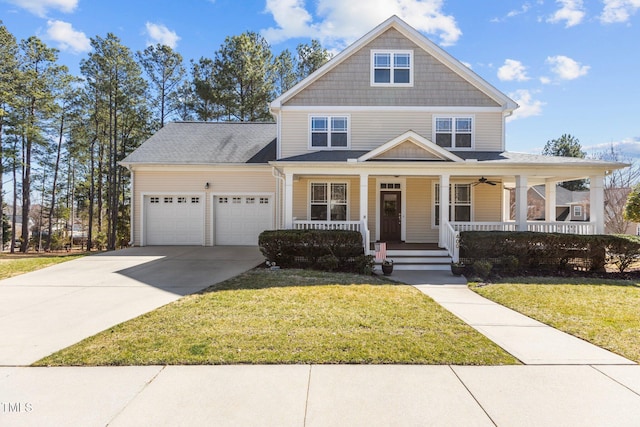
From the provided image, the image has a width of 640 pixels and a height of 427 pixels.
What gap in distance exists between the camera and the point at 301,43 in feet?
92.5

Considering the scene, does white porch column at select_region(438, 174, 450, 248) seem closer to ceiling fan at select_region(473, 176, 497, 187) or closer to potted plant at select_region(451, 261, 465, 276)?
potted plant at select_region(451, 261, 465, 276)

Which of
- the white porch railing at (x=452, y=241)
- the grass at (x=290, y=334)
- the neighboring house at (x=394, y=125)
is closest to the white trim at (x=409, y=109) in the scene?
the neighboring house at (x=394, y=125)

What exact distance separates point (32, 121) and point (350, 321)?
81.5 ft

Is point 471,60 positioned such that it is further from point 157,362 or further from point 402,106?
point 157,362

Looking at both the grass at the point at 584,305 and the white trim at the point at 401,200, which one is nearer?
the grass at the point at 584,305

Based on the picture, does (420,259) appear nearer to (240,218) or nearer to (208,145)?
(240,218)

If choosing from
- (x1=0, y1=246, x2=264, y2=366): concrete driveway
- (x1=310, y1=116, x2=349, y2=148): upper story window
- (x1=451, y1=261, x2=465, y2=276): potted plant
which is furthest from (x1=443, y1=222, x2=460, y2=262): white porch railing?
(x1=0, y1=246, x2=264, y2=366): concrete driveway

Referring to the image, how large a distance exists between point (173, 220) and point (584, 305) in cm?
1461

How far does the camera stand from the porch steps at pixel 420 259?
10.8 m

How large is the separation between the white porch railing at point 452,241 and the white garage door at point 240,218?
7.61 meters

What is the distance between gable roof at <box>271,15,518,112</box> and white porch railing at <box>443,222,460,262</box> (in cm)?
607

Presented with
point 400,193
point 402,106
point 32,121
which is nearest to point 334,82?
point 402,106

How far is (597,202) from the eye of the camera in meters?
11.2
